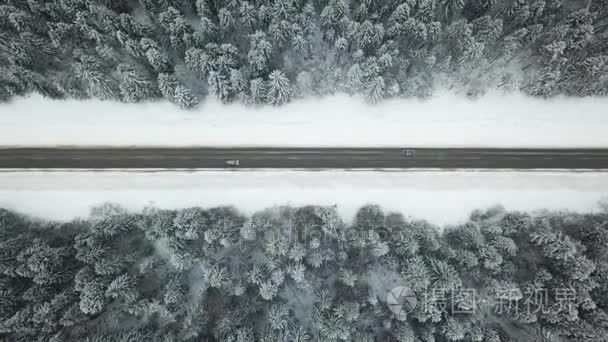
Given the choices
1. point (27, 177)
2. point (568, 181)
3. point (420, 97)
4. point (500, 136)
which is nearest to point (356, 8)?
point (420, 97)

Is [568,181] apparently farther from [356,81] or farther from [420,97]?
[356,81]

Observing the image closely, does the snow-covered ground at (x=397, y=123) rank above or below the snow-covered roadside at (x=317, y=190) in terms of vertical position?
above

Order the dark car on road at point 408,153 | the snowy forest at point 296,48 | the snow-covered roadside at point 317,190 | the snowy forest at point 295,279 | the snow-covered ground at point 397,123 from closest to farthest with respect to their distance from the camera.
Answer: the snowy forest at point 295,279 < the snowy forest at point 296,48 < the snow-covered roadside at point 317,190 < the snow-covered ground at point 397,123 < the dark car on road at point 408,153

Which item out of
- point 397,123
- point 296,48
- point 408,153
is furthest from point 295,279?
point 296,48

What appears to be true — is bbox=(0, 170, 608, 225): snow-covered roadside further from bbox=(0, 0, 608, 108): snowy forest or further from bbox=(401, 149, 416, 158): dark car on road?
bbox=(0, 0, 608, 108): snowy forest

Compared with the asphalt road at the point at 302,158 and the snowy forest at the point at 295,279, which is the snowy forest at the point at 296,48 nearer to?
the asphalt road at the point at 302,158

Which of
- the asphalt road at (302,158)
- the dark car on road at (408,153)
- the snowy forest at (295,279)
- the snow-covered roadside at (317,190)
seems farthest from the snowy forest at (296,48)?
the snowy forest at (295,279)
